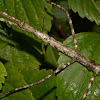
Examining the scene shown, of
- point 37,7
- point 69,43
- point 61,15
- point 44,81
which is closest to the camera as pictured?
point 37,7

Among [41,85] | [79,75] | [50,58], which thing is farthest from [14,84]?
[50,58]

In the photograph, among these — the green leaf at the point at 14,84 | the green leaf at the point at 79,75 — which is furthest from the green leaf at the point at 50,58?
the green leaf at the point at 14,84

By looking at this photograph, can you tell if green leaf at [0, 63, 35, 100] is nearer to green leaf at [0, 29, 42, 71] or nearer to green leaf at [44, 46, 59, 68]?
green leaf at [0, 29, 42, 71]

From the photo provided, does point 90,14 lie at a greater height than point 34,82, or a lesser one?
greater

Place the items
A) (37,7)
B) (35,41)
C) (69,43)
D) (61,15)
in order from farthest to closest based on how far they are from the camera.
Result: (61,15)
(69,43)
(35,41)
(37,7)

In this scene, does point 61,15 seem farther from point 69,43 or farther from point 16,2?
point 16,2

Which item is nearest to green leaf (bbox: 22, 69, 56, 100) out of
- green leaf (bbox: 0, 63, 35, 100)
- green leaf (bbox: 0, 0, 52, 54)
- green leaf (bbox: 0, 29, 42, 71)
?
green leaf (bbox: 0, 29, 42, 71)

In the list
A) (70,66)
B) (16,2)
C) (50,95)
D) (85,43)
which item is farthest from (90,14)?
(50,95)

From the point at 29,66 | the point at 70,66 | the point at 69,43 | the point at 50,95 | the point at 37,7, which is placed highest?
the point at 37,7
